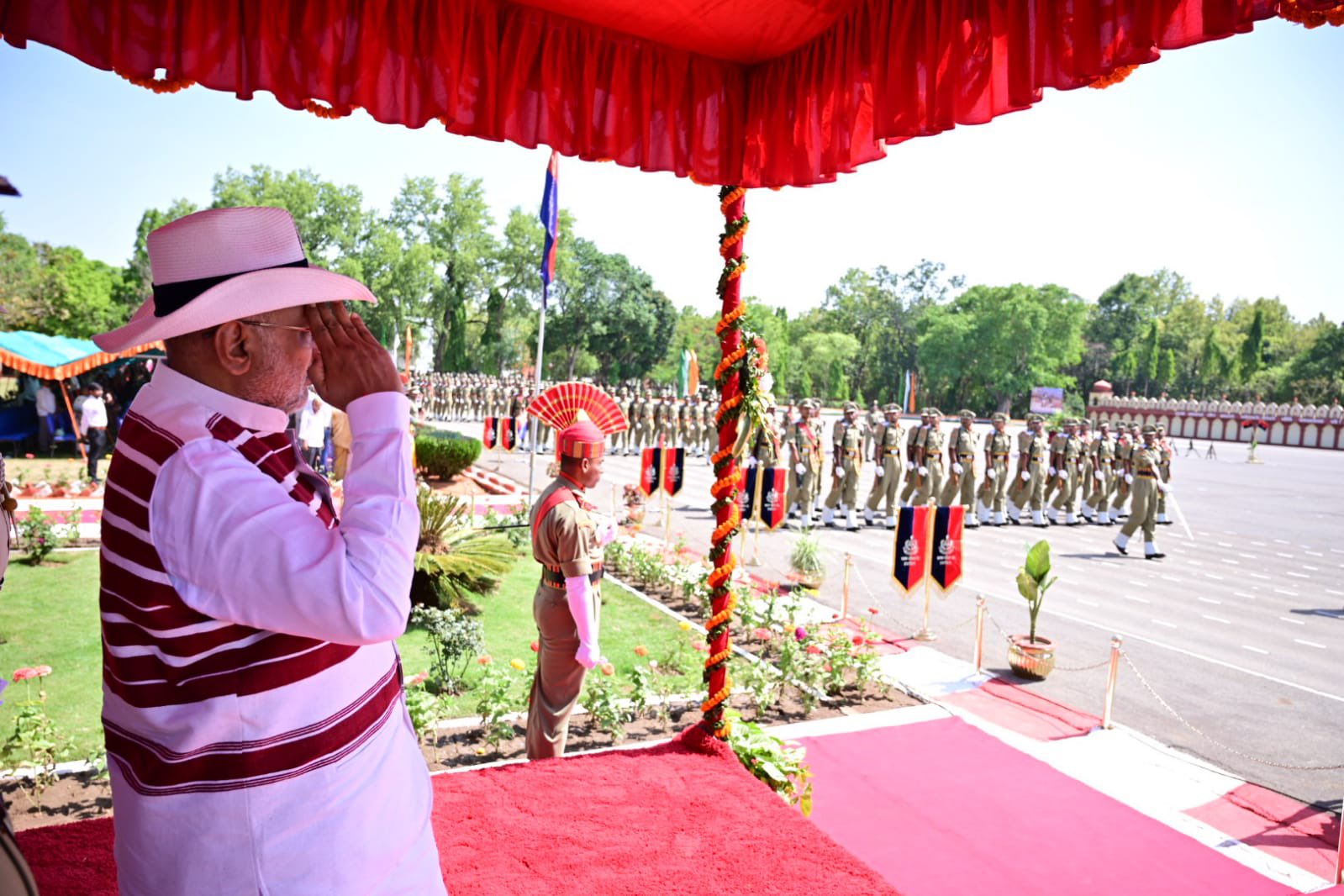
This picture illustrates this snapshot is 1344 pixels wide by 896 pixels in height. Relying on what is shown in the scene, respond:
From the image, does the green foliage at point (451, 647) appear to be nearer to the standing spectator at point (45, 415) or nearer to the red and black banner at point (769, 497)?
the red and black banner at point (769, 497)

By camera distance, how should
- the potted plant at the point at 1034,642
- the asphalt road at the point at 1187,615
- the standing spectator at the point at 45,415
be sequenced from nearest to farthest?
the asphalt road at the point at 1187,615 → the potted plant at the point at 1034,642 → the standing spectator at the point at 45,415

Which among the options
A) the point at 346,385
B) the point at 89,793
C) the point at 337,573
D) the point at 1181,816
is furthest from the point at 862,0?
the point at 89,793

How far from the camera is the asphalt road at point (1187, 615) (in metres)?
6.33

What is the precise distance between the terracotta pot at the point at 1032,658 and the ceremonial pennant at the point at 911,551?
1235mm

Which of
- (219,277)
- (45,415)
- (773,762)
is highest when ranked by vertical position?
(219,277)

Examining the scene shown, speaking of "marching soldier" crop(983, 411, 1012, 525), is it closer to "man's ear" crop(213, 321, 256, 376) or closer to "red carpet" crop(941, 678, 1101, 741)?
"red carpet" crop(941, 678, 1101, 741)

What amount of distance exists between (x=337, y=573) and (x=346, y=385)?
1.22 feet

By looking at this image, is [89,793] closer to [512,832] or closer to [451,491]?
[512,832]

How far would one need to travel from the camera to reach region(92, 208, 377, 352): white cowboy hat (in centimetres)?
138

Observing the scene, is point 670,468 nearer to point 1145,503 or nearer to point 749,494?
point 749,494

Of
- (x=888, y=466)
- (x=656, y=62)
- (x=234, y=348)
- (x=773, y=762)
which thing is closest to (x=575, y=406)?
(x=656, y=62)

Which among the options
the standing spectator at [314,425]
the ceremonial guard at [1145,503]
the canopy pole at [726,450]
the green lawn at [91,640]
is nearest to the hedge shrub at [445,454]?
the standing spectator at [314,425]

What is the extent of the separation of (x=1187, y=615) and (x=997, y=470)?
6999 millimetres

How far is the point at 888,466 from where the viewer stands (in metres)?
15.9
